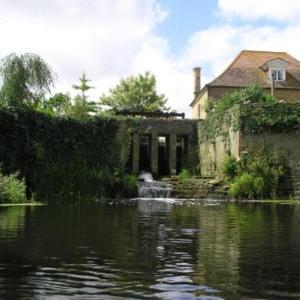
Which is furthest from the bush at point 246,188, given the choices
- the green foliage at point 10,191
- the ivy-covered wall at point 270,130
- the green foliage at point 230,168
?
the green foliage at point 10,191

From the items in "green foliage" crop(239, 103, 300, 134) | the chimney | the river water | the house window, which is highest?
the chimney

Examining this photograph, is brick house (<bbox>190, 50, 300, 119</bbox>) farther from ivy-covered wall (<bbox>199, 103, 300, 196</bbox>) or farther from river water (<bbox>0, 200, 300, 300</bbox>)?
river water (<bbox>0, 200, 300, 300</bbox>)

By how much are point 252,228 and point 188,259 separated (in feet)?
17.2

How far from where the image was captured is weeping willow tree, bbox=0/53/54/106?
33312mm

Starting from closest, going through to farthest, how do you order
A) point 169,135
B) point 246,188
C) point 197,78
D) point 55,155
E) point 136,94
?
point 246,188 → point 55,155 → point 169,135 → point 197,78 → point 136,94

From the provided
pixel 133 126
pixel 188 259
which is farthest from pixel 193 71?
pixel 188 259

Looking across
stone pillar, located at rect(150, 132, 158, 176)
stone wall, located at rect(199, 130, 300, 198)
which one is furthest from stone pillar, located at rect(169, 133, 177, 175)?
stone wall, located at rect(199, 130, 300, 198)

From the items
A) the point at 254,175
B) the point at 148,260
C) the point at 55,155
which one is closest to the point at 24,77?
the point at 55,155

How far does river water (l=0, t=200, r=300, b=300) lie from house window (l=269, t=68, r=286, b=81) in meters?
32.5

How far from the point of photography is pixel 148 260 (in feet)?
28.8

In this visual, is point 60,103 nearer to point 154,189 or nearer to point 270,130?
point 154,189

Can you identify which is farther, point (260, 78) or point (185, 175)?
point (260, 78)

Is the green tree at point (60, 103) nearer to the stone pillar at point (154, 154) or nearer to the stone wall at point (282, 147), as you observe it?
the stone pillar at point (154, 154)

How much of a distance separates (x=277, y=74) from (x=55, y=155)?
21.4 meters
